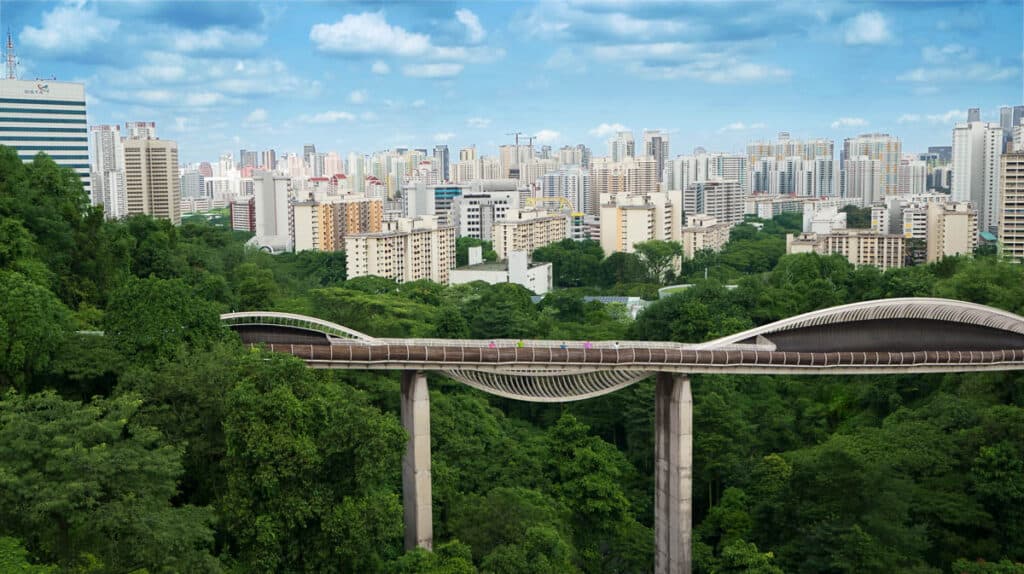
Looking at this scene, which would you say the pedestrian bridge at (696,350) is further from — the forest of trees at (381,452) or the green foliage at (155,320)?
the green foliage at (155,320)

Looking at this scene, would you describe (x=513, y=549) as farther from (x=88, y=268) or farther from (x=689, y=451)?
(x=88, y=268)

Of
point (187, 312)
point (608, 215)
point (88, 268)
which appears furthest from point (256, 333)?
point (608, 215)

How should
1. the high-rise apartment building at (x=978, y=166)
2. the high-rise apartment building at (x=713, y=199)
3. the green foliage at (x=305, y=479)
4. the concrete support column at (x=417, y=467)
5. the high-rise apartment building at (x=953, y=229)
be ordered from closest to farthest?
the green foliage at (x=305, y=479) → the concrete support column at (x=417, y=467) → the high-rise apartment building at (x=953, y=229) → the high-rise apartment building at (x=978, y=166) → the high-rise apartment building at (x=713, y=199)

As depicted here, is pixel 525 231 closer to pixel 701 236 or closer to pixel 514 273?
pixel 514 273

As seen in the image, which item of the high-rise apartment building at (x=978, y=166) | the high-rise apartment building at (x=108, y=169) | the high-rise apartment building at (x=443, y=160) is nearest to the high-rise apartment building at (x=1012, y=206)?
the high-rise apartment building at (x=978, y=166)

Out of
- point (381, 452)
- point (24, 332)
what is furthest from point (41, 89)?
point (381, 452)
